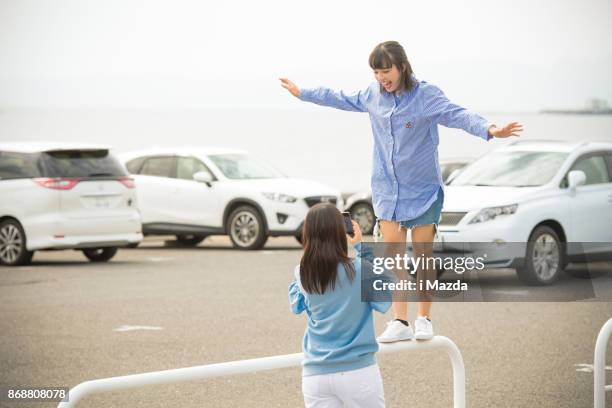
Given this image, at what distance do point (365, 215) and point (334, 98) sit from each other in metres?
16.5

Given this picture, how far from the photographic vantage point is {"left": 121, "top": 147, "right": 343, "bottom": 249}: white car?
20203 millimetres

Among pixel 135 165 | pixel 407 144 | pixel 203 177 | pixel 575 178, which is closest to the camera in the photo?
pixel 407 144

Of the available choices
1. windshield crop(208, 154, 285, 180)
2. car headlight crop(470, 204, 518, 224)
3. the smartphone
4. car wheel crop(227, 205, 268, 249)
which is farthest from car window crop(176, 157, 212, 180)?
the smartphone

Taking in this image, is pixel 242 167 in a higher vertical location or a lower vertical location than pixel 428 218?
lower

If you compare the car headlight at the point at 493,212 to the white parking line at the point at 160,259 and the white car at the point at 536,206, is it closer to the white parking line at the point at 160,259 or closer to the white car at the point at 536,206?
the white car at the point at 536,206

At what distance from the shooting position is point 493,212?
14.5 meters

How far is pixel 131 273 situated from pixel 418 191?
36.4 feet

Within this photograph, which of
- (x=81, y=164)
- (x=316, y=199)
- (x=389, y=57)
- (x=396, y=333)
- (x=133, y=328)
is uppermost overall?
(x=389, y=57)

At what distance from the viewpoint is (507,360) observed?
9859 mm

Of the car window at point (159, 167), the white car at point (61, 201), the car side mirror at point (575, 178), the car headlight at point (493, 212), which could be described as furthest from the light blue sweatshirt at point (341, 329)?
the car window at point (159, 167)

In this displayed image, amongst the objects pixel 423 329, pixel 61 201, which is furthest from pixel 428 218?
pixel 61 201

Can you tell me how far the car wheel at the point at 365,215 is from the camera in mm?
22688

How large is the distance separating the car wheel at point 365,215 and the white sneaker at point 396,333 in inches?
661

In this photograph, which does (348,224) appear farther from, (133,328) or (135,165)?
(135,165)
